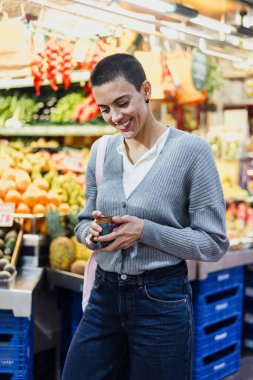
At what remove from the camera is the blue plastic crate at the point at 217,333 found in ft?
11.6

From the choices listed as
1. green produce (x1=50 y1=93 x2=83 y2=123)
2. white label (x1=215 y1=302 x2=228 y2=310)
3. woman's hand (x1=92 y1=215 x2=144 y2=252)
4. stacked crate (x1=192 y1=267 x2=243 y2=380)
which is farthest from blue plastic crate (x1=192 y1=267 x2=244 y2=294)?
woman's hand (x1=92 y1=215 x2=144 y2=252)

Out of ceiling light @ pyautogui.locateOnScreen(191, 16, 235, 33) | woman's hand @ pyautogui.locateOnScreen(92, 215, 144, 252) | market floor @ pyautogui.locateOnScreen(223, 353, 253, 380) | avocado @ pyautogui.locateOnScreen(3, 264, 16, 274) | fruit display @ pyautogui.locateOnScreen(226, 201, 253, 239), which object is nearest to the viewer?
woman's hand @ pyautogui.locateOnScreen(92, 215, 144, 252)

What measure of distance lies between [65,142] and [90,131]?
997mm

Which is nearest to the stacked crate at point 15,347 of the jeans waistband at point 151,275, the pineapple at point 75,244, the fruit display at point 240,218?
the pineapple at point 75,244

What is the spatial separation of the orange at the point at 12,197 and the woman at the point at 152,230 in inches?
67.9

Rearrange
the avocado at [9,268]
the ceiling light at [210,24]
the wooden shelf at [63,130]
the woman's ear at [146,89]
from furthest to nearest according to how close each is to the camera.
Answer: the ceiling light at [210,24] < the wooden shelf at [63,130] < the avocado at [9,268] < the woman's ear at [146,89]

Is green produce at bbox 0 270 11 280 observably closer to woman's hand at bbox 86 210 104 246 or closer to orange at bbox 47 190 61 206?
orange at bbox 47 190 61 206

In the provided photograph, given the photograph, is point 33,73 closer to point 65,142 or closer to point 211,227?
point 65,142

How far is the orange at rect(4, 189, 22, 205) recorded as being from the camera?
3533mm

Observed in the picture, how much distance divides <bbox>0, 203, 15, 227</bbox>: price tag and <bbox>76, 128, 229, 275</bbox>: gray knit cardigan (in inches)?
59.0

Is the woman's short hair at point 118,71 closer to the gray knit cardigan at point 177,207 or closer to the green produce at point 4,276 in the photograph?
the gray knit cardigan at point 177,207

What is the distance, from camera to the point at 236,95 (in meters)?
7.04

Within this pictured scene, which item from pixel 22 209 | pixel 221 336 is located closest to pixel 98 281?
pixel 22 209

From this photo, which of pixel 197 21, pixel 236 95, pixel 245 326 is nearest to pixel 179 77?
pixel 197 21
